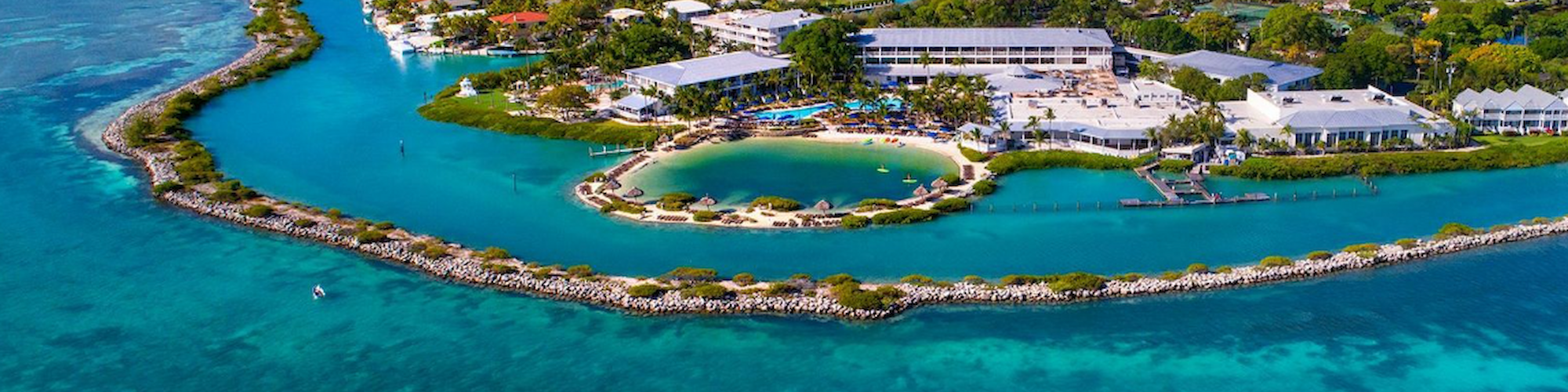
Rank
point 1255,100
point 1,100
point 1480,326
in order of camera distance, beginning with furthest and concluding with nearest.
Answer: point 1,100 → point 1255,100 → point 1480,326

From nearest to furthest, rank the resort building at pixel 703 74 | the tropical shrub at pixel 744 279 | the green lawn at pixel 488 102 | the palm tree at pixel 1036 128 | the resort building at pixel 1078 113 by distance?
the tropical shrub at pixel 744 279
the resort building at pixel 1078 113
the palm tree at pixel 1036 128
the resort building at pixel 703 74
the green lawn at pixel 488 102

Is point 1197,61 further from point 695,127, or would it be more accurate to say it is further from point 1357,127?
point 695,127

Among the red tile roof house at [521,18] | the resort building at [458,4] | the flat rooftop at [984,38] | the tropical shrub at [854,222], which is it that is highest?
the resort building at [458,4]

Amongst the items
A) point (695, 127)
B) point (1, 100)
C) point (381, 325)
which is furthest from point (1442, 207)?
point (1, 100)

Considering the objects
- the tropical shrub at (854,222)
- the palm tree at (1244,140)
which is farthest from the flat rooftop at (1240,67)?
the tropical shrub at (854,222)

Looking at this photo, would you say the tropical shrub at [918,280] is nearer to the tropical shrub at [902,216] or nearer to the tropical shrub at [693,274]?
the tropical shrub at [693,274]
